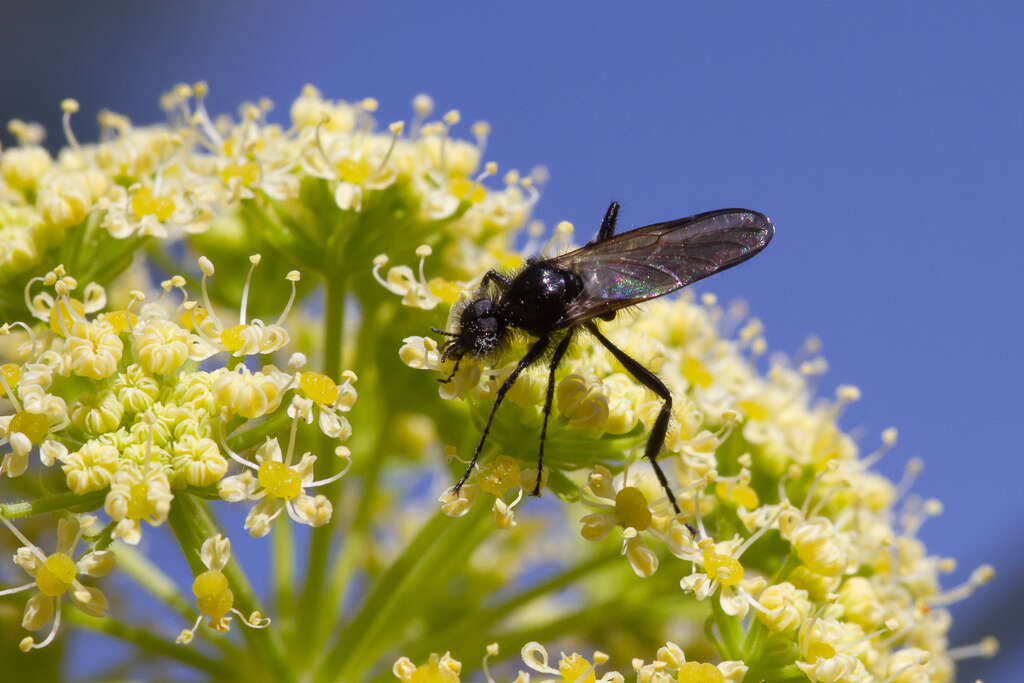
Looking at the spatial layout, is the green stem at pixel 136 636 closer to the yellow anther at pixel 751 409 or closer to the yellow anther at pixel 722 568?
the yellow anther at pixel 722 568

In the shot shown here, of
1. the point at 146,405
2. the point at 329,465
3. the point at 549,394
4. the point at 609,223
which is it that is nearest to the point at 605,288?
the point at 549,394

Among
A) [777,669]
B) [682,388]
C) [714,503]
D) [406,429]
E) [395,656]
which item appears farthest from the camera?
[406,429]

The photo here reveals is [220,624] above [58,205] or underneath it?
underneath

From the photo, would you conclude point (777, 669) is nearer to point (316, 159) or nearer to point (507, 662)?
point (507, 662)

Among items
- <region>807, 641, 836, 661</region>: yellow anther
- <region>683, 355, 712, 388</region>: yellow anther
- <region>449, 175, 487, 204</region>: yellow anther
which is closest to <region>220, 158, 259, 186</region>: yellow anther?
<region>449, 175, 487, 204</region>: yellow anther

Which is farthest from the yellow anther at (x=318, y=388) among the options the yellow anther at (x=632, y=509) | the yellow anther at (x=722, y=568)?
the yellow anther at (x=722, y=568)

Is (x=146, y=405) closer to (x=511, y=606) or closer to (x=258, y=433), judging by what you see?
(x=258, y=433)

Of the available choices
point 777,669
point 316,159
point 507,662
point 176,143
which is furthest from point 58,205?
point 777,669

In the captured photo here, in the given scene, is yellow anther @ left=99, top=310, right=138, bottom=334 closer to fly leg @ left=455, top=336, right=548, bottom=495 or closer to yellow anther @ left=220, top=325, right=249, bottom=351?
yellow anther @ left=220, top=325, right=249, bottom=351
